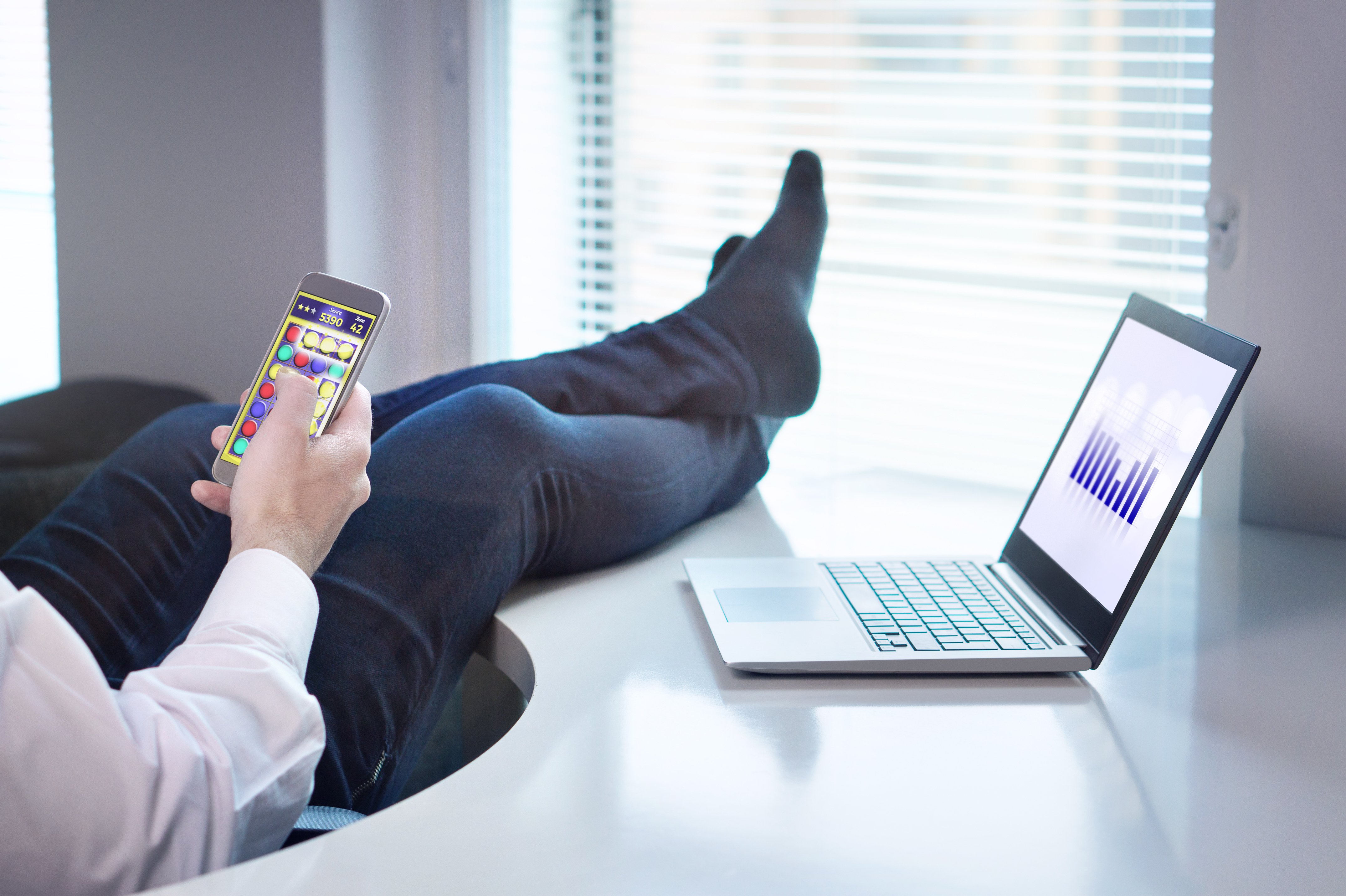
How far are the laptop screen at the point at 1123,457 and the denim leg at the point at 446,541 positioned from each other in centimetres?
33

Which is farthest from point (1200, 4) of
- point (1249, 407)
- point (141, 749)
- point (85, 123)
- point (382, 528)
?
point (85, 123)

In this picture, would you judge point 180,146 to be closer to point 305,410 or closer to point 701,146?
point 701,146

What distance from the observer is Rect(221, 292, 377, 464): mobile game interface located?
0.76 metres

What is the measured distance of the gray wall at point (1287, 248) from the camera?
1.05 metres

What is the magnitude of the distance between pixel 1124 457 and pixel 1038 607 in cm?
13

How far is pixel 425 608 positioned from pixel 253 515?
0.47 ft

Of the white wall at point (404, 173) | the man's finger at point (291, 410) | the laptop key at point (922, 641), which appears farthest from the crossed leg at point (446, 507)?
the white wall at point (404, 173)

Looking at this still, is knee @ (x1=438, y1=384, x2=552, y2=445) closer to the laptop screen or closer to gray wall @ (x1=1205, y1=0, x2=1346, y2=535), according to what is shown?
the laptop screen

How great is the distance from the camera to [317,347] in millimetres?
782

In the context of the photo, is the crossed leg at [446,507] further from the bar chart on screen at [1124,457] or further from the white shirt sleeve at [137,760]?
the bar chart on screen at [1124,457]

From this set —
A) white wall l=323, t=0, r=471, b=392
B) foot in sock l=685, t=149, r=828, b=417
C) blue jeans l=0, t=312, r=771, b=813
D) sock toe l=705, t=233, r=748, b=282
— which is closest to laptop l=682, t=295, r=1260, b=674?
blue jeans l=0, t=312, r=771, b=813

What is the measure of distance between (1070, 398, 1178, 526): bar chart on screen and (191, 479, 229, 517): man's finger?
2.04 feet

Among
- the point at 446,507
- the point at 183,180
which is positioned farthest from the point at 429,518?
the point at 183,180

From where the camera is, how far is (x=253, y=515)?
638 millimetres
